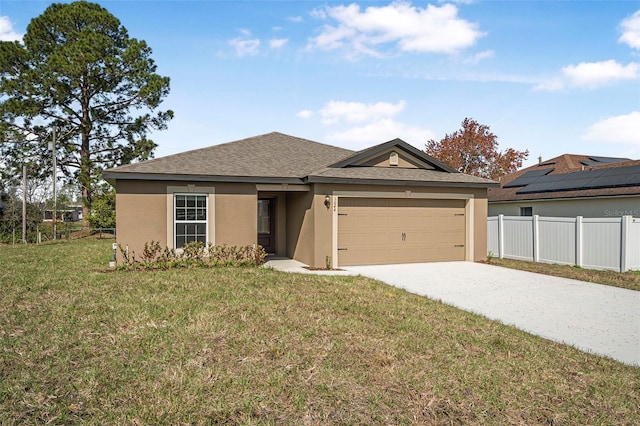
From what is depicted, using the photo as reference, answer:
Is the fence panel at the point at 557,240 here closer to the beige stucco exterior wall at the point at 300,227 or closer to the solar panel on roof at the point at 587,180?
the solar panel on roof at the point at 587,180

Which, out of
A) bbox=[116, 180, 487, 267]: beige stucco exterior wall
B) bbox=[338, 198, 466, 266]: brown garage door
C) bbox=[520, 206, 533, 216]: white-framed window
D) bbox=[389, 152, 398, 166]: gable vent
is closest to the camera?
bbox=[116, 180, 487, 267]: beige stucco exterior wall

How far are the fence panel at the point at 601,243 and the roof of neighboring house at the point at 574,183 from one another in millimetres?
2898

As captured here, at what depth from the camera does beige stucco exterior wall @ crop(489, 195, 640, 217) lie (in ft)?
45.0

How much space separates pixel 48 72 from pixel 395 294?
2506 cm

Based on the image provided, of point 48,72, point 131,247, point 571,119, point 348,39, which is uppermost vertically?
point 48,72

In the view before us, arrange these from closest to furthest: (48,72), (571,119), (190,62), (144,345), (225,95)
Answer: (144,345)
(190,62)
(225,95)
(571,119)
(48,72)

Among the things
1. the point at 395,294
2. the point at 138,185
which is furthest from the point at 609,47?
the point at 138,185

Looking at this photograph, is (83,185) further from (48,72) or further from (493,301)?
(493,301)

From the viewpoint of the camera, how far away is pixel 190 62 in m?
12.7

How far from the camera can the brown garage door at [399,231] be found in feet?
39.0

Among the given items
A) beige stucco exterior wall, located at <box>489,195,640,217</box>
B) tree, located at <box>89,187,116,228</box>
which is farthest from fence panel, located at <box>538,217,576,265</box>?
tree, located at <box>89,187,116,228</box>

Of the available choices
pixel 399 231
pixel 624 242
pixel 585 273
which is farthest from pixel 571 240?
pixel 399 231

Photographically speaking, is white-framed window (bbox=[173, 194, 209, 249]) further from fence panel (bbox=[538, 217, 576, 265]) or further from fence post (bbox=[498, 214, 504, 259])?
fence panel (bbox=[538, 217, 576, 265])

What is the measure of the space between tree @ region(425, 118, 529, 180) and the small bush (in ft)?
91.8
